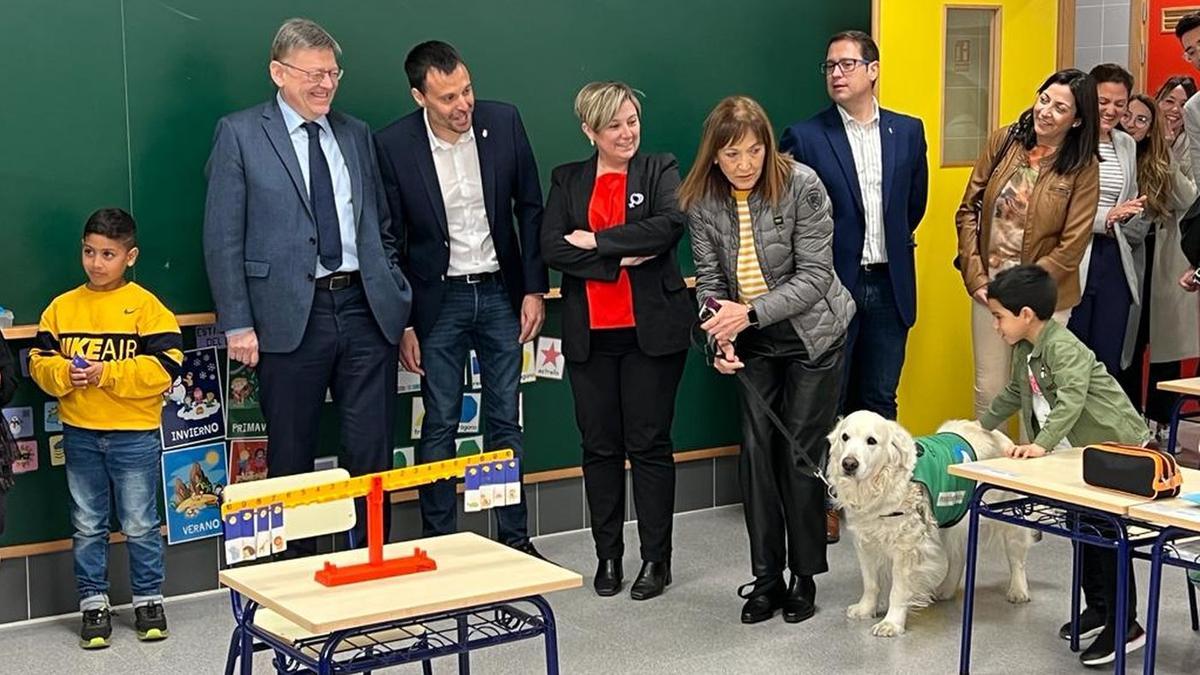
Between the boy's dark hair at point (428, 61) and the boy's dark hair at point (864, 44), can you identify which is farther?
the boy's dark hair at point (864, 44)

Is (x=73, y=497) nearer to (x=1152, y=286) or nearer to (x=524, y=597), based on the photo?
(x=524, y=597)

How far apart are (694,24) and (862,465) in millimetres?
2265

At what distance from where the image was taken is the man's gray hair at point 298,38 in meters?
4.72

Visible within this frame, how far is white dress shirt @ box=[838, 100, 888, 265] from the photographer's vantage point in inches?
217

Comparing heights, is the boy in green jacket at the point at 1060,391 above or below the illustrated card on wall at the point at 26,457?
above

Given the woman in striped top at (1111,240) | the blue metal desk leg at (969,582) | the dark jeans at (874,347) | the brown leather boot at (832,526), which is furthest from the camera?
the woman in striped top at (1111,240)

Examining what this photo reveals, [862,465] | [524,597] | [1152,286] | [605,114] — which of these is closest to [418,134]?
[605,114]

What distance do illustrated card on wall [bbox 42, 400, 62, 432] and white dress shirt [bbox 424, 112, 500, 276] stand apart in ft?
4.38

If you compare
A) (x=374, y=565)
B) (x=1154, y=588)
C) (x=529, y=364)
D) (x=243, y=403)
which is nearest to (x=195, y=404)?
(x=243, y=403)

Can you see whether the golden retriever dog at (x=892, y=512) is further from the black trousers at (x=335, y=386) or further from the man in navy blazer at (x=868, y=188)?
the black trousers at (x=335, y=386)

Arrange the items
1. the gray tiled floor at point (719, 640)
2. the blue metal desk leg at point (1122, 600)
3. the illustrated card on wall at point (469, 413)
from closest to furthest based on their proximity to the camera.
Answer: the blue metal desk leg at point (1122, 600)
the gray tiled floor at point (719, 640)
the illustrated card on wall at point (469, 413)

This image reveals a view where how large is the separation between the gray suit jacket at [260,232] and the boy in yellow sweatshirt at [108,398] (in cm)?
24

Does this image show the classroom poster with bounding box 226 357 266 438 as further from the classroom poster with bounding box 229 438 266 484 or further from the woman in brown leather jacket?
the woman in brown leather jacket

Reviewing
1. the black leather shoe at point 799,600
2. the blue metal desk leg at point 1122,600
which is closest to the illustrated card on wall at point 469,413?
the black leather shoe at point 799,600
